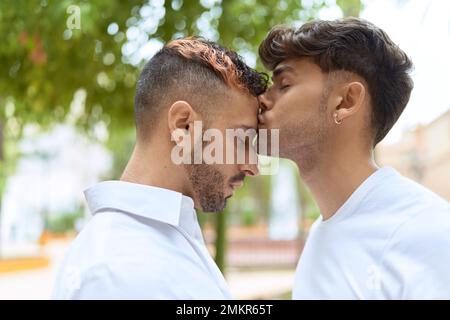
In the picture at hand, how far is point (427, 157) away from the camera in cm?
870

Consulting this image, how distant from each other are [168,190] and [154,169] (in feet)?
0.15

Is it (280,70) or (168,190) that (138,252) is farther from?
(280,70)

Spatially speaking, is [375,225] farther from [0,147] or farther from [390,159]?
[390,159]

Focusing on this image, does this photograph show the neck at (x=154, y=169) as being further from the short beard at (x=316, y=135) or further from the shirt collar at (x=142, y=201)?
the short beard at (x=316, y=135)

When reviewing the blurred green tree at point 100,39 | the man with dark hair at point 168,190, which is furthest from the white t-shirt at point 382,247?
the blurred green tree at point 100,39

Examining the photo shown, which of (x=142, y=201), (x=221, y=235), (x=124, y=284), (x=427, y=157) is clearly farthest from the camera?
(x=427, y=157)

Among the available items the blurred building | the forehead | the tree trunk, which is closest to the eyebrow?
the forehead

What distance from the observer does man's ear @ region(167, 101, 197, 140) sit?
40.4 inches

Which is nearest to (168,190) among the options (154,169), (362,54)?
(154,169)

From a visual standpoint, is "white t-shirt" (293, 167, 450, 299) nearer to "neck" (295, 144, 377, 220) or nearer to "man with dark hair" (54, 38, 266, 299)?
"neck" (295, 144, 377, 220)

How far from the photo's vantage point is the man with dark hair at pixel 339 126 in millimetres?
1110

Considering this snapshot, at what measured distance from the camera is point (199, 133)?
1.05m

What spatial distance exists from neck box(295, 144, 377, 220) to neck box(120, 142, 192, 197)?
0.92 feet

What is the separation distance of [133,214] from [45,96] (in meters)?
2.61
